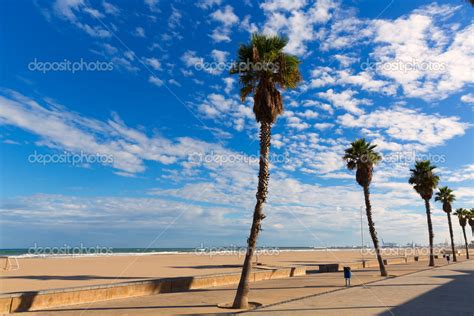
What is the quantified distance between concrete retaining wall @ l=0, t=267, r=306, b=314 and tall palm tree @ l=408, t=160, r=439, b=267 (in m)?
30.9

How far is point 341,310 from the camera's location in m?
13.3

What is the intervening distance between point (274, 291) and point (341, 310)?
634cm

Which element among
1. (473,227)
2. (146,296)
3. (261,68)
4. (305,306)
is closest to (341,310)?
(305,306)

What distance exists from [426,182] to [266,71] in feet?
114

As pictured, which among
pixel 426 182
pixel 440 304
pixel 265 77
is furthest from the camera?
pixel 426 182

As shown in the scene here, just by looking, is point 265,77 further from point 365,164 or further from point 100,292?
point 365,164

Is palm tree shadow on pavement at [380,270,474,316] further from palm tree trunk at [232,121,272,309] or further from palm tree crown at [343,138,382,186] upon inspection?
palm tree crown at [343,138,382,186]

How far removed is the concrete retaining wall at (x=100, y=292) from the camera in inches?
502

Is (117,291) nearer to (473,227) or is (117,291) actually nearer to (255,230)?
(255,230)

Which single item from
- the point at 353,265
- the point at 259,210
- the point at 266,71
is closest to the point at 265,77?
the point at 266,71

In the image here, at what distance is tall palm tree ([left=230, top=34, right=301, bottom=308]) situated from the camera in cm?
1692

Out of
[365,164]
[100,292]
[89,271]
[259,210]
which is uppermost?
[365,164]

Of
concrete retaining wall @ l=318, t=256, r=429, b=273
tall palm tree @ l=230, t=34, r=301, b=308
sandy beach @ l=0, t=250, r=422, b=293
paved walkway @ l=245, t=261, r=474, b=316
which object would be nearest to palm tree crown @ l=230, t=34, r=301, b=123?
tall palm tree @ l=230, t=34, r=301, b=308

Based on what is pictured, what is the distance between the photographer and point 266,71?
675 inches
